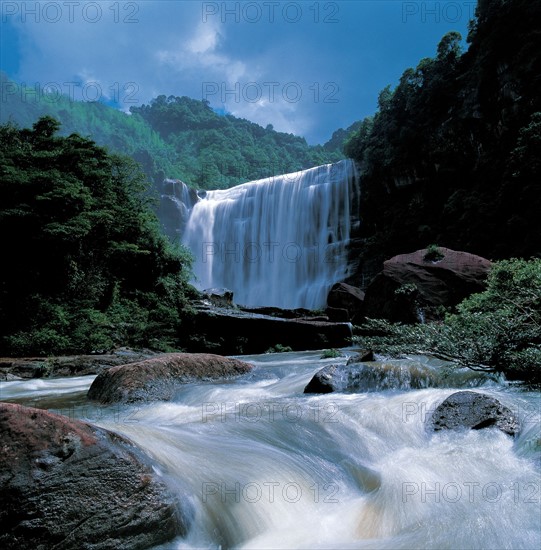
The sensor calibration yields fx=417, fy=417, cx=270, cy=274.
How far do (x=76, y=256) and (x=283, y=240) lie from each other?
1993 centimetres

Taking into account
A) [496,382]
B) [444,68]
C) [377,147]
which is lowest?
[496,382]

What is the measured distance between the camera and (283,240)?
32.5m

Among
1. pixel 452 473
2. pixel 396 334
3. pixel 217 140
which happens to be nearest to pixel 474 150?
pixel 396 334

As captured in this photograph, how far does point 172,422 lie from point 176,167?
65397 millimetres

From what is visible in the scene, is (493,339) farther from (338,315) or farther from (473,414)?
(338,315)

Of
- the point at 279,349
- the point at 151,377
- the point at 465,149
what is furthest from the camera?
the point at 465,149

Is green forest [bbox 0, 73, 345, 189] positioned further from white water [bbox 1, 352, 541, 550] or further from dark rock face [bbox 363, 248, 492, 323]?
white water [bbox 1, 352, 541, 550]

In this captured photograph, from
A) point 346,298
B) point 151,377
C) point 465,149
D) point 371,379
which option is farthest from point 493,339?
point 465,149

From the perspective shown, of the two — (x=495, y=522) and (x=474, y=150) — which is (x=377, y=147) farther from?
(x=495, y=522)

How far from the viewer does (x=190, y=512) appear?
2514 mm

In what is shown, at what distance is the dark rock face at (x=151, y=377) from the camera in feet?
18.1

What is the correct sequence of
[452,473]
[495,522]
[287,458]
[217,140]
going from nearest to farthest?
[495,522] < [452,473] < [287,458] < [217,140]

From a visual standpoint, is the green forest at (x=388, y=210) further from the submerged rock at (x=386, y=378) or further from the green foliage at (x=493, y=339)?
the submerged rock at (x=386, y=378)

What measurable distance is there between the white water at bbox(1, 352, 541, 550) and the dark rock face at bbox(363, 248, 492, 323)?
829cm
